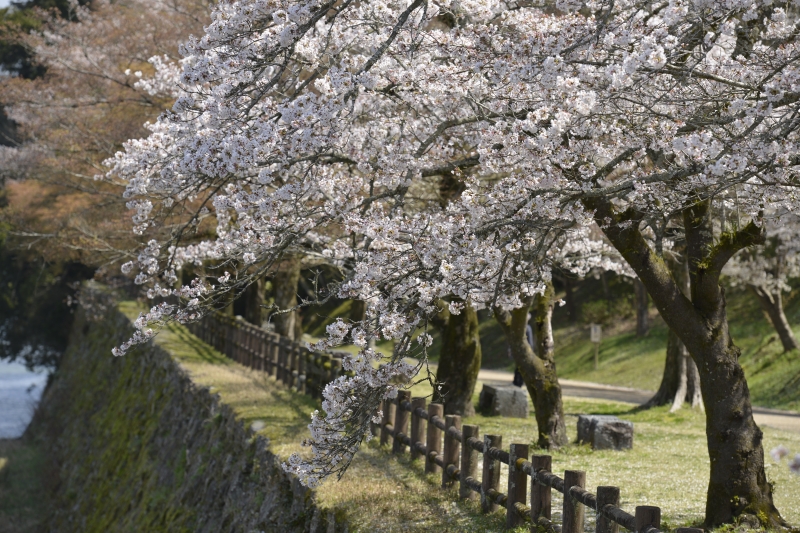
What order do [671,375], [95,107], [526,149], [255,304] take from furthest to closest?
[255,304], [95,107], [671,375], [526,149]

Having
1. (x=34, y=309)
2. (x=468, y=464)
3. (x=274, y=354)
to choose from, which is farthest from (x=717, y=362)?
(x=34, y=309)

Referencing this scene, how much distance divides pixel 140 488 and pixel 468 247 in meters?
9.25

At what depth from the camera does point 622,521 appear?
514cm

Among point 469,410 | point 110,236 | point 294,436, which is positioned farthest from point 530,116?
point 110,236

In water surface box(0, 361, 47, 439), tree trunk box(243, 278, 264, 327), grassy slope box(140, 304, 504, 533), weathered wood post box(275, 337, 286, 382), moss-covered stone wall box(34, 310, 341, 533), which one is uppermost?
tree trunk box(243, 278, 264, 327)

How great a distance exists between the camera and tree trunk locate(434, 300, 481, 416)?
13.5 meters

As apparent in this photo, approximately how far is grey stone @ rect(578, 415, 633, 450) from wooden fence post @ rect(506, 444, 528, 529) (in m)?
4.49

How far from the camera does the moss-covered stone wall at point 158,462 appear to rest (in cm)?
915

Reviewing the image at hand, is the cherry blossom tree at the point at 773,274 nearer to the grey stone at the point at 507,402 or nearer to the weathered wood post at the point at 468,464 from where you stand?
the grey stone at the point at 507,402

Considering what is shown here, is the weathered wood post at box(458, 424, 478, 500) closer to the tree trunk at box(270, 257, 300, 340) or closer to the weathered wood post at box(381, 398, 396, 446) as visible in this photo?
the weathered wood post at box(381, 398, 396, 446)

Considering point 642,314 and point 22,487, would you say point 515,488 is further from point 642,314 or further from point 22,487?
point 642,314

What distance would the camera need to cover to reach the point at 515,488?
22.2ft

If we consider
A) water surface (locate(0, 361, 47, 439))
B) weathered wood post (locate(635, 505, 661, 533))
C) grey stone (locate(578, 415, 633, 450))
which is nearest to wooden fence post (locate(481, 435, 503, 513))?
weathered wood post (locate(635, 505, 661, 533))

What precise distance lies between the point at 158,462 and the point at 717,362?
31.2 ft
